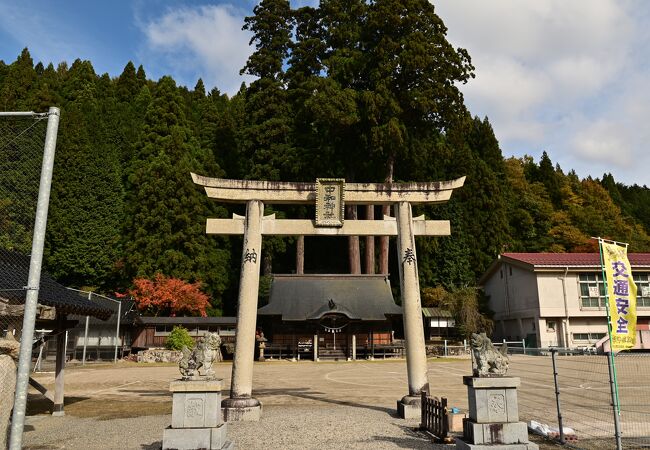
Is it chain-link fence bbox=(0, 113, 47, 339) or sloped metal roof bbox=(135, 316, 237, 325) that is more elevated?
chain-link fence bbox=(0, 113, 47, 339)

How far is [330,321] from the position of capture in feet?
88.1

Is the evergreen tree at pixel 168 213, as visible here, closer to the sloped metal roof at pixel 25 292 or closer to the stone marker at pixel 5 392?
the sloped metal roof at pixel 25 292

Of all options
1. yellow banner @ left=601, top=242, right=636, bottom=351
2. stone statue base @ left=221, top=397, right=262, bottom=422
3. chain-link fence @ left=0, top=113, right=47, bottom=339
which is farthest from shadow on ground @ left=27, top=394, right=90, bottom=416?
yellow banner @ left=601, top=242, right=636, bottom=351

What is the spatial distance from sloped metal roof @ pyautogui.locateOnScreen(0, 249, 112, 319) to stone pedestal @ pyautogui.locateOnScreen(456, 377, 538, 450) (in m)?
7.77

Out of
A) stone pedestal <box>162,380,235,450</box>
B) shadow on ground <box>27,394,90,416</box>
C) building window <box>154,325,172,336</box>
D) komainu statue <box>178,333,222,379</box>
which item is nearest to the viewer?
stone pedestal <box>162,380,235,450</box>

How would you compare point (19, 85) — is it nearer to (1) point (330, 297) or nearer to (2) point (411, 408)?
(1) point (330, 297)

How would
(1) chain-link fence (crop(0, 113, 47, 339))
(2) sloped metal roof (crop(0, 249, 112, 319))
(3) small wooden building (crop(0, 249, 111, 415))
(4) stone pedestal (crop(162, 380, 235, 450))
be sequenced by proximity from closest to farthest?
1. (1) chain-link fence (crop(0, 113, 47, 339))
2. (4) stone pedestal (crop(162, 380, 235, 450))
3. (3) small wooden building (crop(0, 249, 111, 415))
4. (2) sloped metal roof (crop(0, 249, 112, 319))

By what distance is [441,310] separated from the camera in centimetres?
3316

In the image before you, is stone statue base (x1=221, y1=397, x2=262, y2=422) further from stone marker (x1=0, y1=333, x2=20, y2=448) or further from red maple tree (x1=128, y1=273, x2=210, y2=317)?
red maple tree (x1=128, y1=273, x2=210, y2=317)

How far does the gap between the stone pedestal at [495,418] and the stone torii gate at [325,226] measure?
3.57m

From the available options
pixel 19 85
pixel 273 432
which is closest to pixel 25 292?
pixel 273 432

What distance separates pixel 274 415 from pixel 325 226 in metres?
4.30

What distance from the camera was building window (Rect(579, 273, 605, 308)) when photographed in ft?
94.6

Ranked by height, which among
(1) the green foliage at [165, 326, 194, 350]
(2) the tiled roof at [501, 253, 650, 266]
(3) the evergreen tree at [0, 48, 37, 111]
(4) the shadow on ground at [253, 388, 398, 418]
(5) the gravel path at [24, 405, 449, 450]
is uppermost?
(3) the evergreen tree at [0, 48, 37, 111]
